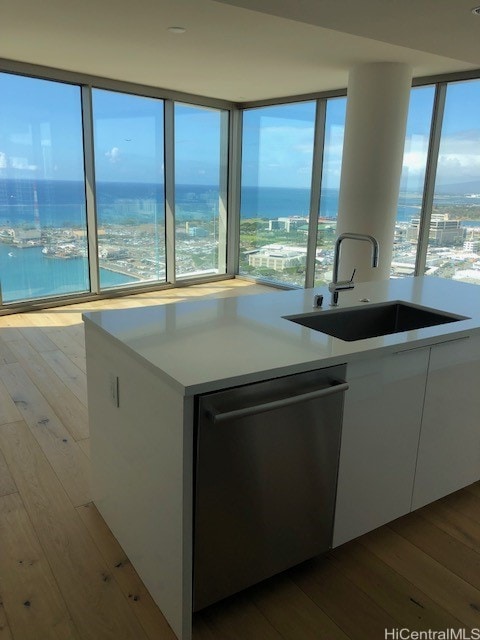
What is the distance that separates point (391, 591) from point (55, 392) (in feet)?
8.11

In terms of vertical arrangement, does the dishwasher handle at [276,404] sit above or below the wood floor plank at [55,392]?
above

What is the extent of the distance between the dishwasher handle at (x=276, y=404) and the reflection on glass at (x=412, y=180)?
405 cm

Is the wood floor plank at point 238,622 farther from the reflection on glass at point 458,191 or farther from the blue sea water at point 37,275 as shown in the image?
the blue sea water at point 37,275

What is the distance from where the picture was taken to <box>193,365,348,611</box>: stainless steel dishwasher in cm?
146

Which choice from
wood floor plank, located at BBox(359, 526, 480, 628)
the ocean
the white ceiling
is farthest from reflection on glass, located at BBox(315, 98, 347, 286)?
wood floor plank, located at BBox(359, 526, 480, 628)

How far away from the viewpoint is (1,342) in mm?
4500

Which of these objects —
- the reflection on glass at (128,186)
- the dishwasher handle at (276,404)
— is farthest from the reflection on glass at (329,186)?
the dishwasher handle at (276,404)

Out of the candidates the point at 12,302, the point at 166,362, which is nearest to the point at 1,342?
the point at 12,302

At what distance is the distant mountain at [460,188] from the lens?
4.80 metres

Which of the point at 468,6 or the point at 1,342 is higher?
the point at 468,6

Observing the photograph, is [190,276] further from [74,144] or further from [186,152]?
[74,144]

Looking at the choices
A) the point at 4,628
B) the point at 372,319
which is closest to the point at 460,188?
the point at 372,319

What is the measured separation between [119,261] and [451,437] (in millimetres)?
5082

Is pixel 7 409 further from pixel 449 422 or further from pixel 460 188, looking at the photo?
pixel 460 188
